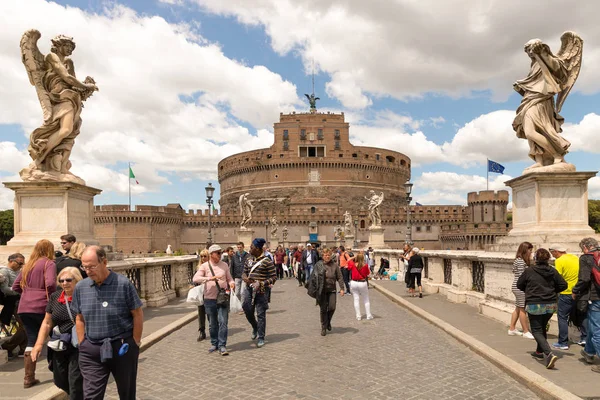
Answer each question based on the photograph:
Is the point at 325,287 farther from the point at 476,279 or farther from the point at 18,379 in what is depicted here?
the point at 18,379

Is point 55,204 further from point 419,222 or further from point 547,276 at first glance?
point 419,222

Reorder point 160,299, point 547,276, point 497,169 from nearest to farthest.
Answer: point 547,276, point 160,299, point 497,169

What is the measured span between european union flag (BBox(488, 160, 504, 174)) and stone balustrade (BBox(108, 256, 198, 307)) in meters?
47.8

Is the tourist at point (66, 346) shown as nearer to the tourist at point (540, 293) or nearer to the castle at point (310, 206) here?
the tourist at point (540, 293)

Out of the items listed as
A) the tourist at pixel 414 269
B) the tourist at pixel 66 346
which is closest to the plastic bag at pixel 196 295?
the tourist at pixel 66 346

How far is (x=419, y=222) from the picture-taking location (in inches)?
2771

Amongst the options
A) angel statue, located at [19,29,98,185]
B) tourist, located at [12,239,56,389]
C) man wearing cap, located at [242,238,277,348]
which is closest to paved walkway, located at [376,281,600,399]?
man wearing cap, located at [242,238,277,348]

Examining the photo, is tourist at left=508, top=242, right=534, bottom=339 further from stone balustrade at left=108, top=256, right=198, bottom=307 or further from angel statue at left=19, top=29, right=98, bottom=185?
angel statue at left=19, top=29, right=98, bottom=185

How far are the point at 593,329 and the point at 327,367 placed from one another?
314 cm

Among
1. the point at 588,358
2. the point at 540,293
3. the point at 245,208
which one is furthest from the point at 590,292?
the point at 245,208

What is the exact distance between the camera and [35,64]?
7.93 metres

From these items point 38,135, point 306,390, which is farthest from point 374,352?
point 38,135

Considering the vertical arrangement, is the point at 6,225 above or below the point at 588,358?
above

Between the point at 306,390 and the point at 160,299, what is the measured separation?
7.32 meters
